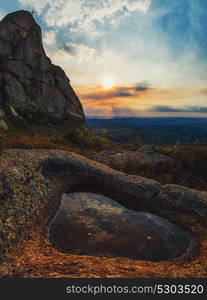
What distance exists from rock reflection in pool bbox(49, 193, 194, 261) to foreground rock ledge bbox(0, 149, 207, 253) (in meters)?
0.56

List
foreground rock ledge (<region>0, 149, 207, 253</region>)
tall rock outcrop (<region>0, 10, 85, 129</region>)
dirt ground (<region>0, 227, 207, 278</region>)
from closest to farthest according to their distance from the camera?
dirt ground (<region>0, 227, 207, 278</region>)
foreground rock ledge (<region>0, 149, 207, 253</region>)
tall rock outcrop (<region>0, 10, 85, 129</region>)

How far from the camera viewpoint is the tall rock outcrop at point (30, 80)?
38.1 m

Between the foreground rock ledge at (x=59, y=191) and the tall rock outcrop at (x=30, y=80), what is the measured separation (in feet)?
85.1

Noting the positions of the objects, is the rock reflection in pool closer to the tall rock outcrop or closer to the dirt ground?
the dirt ground

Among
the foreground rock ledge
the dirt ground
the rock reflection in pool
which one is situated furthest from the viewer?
the foreground rock ledge

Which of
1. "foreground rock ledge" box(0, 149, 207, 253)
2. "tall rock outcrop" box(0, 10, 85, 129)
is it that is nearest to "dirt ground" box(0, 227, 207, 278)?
"foreground rock ledge" box(0, 149, 207, 253)

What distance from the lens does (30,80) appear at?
4338cm

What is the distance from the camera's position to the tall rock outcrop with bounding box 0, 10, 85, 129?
3806 centimetres

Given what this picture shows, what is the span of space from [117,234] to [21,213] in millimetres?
3781

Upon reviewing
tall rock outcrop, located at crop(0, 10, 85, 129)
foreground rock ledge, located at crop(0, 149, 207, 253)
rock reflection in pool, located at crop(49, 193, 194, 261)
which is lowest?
rock reflection in pool, located at crop(49, 193, 194, 261)

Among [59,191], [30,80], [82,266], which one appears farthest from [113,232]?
[30,80]

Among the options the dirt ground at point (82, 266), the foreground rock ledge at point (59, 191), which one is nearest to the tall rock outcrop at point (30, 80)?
the foreground rock ledge at point (59, 191)

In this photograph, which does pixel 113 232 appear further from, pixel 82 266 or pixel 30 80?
pixel 30 80

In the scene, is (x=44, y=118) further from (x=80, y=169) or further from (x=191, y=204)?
(x=191, y=204)
